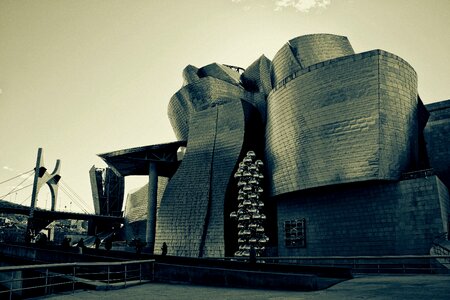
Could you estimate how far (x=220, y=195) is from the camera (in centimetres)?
3300

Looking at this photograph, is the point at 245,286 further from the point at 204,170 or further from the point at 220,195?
the point at 204,170

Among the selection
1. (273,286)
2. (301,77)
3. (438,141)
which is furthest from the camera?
(438,141)

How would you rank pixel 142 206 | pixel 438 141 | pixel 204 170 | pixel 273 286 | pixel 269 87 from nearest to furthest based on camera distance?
pixel 273 286 < pixel 438 141 < pixel 204 170 < pixel 269 87 < pixel 142 206

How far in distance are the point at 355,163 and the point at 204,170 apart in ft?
49.0

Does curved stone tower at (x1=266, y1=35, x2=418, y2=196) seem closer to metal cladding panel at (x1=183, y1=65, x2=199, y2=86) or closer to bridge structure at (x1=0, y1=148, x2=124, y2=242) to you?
metal cladding panel at (x1=183, y1=65, x2=199, y2=86)

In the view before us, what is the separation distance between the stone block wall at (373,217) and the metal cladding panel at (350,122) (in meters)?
1.58

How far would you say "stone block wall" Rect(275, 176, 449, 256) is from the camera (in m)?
23.1

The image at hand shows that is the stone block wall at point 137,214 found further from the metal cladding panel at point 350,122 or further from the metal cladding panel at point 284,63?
the metal cladding panel at point 350,122

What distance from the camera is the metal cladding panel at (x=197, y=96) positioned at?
4312 cm

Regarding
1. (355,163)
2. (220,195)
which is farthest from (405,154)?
(220,195)

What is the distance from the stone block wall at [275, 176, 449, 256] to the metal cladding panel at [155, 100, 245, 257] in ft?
23.1

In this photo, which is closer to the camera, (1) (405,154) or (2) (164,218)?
(1) (405,154)

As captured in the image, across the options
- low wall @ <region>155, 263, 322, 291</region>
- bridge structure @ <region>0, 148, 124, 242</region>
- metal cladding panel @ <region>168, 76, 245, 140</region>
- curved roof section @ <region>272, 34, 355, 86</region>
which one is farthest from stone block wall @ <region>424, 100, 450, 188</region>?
bridge structure @ <region>0, 148, 124, 242</region>

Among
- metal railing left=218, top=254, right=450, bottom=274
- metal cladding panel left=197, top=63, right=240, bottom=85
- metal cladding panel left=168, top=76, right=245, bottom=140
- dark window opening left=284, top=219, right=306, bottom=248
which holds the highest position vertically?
metal cladding panel left=197, top=63, right=240, bottom=85
